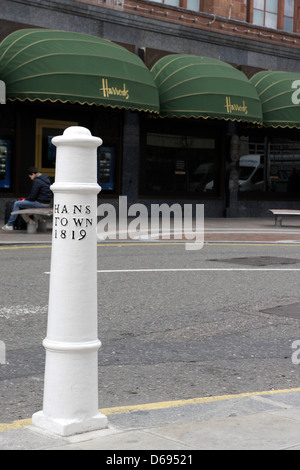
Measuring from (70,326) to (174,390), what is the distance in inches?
64.7

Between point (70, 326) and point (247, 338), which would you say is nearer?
point (70, 326)

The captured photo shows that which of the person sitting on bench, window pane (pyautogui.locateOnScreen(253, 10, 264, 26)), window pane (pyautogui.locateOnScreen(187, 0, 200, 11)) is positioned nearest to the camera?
the person sitting on bench

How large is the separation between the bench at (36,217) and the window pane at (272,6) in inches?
551

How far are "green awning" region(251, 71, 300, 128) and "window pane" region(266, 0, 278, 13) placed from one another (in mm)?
3068

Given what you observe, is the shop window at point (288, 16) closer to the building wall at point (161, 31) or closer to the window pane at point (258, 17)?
the building wall at point (161, 31)

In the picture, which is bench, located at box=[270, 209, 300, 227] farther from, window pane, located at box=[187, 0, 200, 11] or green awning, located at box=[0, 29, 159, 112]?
window pane, located at box=[187, 0, 200, 11]

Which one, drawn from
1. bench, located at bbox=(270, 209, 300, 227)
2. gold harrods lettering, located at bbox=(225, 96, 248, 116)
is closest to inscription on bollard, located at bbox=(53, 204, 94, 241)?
bench, located at bbox=(270, 209, 300, 227)

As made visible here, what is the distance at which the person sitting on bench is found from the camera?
1770 cm

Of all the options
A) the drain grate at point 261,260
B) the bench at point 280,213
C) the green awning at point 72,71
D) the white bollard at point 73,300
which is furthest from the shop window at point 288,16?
the white bollard at point 73,300

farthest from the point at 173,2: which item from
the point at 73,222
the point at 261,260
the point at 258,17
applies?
the point at 73,222

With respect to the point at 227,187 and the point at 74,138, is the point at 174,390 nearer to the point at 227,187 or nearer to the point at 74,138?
the point at 74,138

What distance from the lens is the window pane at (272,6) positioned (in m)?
27.8

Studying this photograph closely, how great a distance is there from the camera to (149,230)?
63.9 ft

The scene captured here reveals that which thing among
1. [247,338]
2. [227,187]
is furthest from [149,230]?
[247,338]
